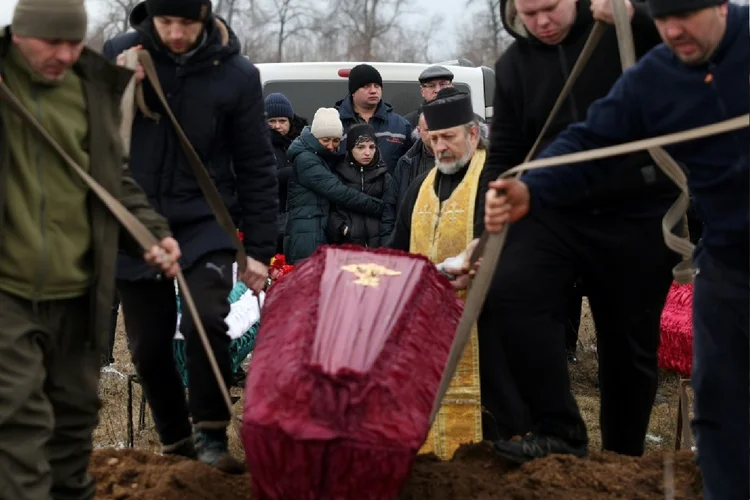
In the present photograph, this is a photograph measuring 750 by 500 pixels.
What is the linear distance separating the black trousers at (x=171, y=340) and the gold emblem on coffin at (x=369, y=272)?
713mm

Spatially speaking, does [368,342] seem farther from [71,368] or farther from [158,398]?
[158,398]

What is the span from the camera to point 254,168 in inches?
208

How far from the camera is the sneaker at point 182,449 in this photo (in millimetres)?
5434

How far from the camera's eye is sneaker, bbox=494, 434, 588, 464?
4.97 metres

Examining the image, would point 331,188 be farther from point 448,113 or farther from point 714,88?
point 714,88

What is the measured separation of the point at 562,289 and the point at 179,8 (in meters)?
1.79

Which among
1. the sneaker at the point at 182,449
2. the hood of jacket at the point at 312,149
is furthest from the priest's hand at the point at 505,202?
the hood of jacket at the point at 312,149

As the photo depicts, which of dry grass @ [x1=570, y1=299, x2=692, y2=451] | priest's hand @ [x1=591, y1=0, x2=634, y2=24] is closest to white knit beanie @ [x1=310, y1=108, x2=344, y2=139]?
dry grass @ [x1=570, y1=299, x2=692, y2=451]

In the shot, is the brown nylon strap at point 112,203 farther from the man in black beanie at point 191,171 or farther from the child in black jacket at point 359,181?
the child in black jacket at point 359,181

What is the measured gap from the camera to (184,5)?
16.0 feet

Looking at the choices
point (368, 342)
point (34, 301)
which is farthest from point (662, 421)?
point (34, 301)

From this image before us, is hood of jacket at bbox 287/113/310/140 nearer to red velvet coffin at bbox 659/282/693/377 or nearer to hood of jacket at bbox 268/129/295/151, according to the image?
hood of jacket at bbox 268/129/295/151

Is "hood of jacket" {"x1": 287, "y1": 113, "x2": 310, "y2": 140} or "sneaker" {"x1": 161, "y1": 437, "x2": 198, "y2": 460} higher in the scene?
"hood of jacket" {"x1": 287, "y1": 113, "x2": 310, "y2": 140}

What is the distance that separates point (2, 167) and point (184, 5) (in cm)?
120
